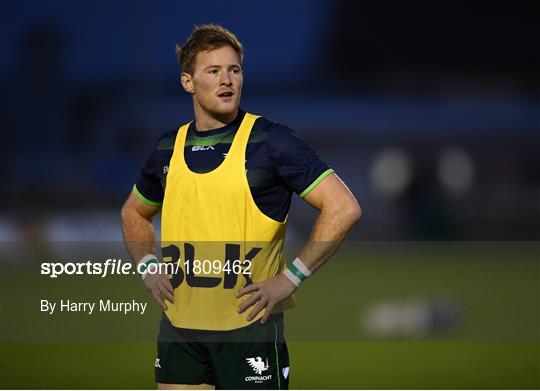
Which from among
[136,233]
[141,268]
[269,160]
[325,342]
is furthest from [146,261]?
[325,342]

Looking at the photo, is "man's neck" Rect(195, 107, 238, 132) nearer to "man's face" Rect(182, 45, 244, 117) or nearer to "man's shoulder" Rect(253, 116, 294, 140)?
"man's face" Rect(182, 45, 244, 117)

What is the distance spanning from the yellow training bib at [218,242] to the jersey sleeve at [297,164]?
0.62ft

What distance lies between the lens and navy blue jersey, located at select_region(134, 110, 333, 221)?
5281mm

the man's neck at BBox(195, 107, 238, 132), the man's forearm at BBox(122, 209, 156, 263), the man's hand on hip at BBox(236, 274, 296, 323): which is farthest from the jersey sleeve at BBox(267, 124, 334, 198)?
the man's forearm at BBox(122, 209, 156, 263)

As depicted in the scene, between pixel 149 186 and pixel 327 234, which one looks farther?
pixel 149 186

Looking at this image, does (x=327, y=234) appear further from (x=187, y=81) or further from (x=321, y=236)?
(x=187, y=81)

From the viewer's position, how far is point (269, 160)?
5312mm

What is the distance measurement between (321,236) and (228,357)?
0.85 meters

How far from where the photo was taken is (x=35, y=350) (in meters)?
12.8

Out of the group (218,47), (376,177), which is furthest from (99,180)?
(218,47)

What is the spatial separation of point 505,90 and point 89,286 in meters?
45.7

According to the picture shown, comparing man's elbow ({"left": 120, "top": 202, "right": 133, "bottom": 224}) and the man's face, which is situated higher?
the man's face

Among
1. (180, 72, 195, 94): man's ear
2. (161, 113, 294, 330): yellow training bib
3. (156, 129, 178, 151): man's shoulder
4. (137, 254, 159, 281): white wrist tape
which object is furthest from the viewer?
(137, 254, 159, 281): white wrist tape

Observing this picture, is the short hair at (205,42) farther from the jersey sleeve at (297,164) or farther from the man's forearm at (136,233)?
the man's forearm at (136,233)
